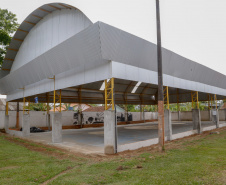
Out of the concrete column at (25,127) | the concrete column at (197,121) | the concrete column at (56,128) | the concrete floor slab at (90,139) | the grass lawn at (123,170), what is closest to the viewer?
the grass lawn at (123,170)

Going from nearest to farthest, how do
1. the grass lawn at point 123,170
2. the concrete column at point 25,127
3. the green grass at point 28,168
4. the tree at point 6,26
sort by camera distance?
the grass lawn at point 123,170 → the green grass at point 28,168 → the concrete column at point 25,127 → the tree at point 6,26

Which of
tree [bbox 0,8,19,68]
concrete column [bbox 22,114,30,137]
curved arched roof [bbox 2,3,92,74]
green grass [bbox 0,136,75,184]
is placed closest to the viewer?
green grass [bbox 0,136,75,184]

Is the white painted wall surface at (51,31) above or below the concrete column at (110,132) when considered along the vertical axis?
above

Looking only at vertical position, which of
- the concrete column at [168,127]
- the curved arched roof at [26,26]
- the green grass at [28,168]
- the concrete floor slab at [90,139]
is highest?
the curved arched roof at [26,26]

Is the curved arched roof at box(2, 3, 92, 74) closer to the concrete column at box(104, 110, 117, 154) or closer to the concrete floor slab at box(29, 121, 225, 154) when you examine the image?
the concrete floor slab at box(29, 121, 225, 154)

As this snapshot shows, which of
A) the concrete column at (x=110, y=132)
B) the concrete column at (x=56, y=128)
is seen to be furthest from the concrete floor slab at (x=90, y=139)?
the concrete column at (x=110, y=132)

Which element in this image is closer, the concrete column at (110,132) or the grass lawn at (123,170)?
the grass lawn at (123,170)

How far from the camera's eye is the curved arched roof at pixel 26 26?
19.7 metres

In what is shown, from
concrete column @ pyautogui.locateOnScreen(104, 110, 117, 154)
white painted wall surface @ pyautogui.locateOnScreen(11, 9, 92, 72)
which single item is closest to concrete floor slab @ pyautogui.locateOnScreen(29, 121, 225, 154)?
concrete column @ pyautogui.locateOnScreen(104, 110, 117, 154)

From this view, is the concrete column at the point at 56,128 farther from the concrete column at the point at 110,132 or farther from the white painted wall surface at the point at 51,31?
the white painted wall surface at the point at 51,31

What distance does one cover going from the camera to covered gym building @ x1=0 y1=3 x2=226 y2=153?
11.4 meters

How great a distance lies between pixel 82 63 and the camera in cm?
1309

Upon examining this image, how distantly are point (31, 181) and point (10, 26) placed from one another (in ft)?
90.0

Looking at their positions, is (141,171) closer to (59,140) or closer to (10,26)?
(59,140)
